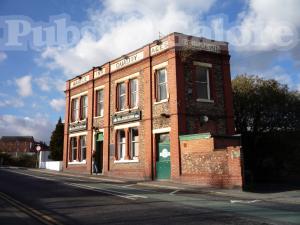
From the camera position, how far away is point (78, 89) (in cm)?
3419

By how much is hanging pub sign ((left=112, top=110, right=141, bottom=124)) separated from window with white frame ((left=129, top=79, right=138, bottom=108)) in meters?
0.80

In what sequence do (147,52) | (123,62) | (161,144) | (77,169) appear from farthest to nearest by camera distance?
(77,169) → (123,62) → (147,52) → (161,144)

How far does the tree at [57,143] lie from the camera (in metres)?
47.8

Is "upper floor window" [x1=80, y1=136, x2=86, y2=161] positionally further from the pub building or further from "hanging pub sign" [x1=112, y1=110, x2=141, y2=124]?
"hanging pub sign" [x1=112, y1=110, x2=141, y2=124]

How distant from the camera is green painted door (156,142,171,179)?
2295 centimetres

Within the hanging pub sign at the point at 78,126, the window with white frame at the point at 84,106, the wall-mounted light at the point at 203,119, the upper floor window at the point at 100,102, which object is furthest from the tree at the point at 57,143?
the wall-mounted light at the point at 203,119

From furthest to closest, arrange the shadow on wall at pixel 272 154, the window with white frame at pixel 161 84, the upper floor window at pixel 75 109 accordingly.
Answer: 1. the upper floor window at pixel 75 109
2. the shadow on wall at pixel 272 154
3. the window with white frame at pixel 161 84

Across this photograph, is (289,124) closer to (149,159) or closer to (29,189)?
(149,159)

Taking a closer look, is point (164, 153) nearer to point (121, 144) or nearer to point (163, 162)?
point (163, 162)

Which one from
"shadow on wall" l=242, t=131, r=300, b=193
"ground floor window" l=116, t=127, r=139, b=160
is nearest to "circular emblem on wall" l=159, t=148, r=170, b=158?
"ground floor window" l=116, t=127, r=139, b=160

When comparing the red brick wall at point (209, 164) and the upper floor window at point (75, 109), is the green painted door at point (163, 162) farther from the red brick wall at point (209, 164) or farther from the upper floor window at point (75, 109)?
the upper floor window at point (75, 109)

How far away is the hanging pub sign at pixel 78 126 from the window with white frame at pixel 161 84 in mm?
9774

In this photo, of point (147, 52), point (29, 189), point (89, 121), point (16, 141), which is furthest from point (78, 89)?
point (16, 141)

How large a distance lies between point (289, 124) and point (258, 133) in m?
2.69
